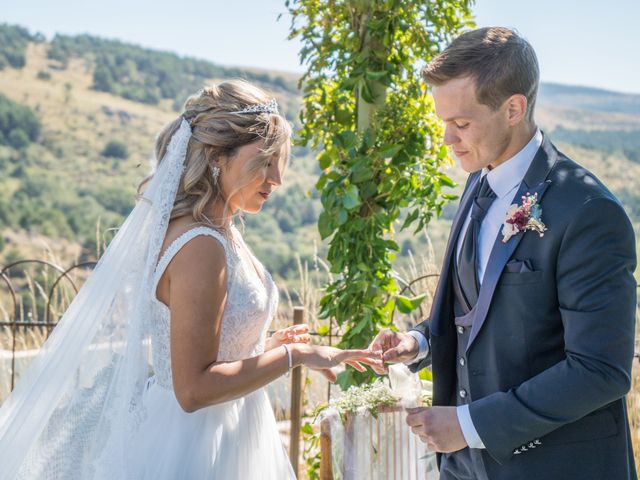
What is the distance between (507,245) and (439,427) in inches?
20.6

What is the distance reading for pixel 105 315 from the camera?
256cm

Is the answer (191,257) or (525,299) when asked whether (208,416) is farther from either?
(525,299)

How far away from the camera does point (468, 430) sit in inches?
78.5

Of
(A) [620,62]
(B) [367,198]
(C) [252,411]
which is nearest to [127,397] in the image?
(C) [252,411]

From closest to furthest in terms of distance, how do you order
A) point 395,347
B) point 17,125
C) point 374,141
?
1. point 395,347
2. point 374,141
3. point 17,125

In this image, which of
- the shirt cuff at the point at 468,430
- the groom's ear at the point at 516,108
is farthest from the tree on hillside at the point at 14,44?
the shirt cuff at the point at 468,430

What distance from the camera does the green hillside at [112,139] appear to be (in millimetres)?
28130

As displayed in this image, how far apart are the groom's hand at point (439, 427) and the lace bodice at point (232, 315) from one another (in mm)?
705

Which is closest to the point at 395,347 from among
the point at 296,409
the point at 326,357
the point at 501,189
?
the point at 326,357

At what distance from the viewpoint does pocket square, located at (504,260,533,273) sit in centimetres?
200

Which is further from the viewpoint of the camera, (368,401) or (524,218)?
(368,401)

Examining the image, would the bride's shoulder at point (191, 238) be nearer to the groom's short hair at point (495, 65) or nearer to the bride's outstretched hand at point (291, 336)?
the bride's outstretched hand at point (291, 336)

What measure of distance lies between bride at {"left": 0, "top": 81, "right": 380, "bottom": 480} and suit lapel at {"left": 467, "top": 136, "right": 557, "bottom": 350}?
2.17 ft

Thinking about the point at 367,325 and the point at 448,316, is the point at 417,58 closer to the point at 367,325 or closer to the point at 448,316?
the point at 367,325
